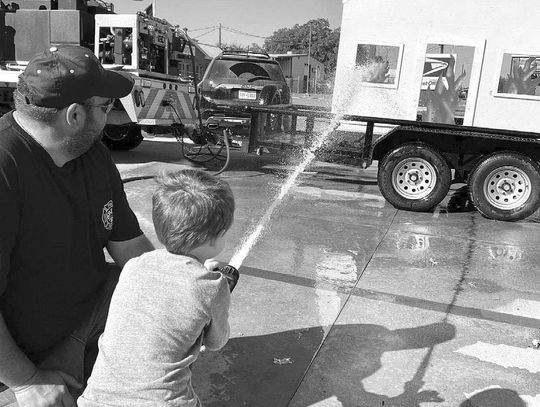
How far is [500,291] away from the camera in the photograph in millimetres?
4488

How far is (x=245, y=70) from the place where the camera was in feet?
38.6

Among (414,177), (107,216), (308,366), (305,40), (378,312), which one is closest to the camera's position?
(107,216)

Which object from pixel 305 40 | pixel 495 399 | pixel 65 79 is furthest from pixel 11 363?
pixel 305 40

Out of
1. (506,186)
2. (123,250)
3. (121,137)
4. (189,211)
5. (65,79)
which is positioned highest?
(65,79)

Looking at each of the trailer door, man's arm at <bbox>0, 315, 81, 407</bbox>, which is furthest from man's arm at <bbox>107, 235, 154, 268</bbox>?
the trailer door

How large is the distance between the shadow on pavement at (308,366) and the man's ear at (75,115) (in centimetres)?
160

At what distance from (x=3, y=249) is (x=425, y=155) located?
234 inches

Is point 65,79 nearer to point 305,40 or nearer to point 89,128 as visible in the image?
point 89,128

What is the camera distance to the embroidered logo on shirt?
231 cm

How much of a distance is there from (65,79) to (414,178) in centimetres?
584

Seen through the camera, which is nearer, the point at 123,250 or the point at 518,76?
the point at 123,250

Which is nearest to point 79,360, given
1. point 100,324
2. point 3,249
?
point 100,324

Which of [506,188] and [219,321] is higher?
[219,321]

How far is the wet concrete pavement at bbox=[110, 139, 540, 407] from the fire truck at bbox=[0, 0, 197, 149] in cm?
230
